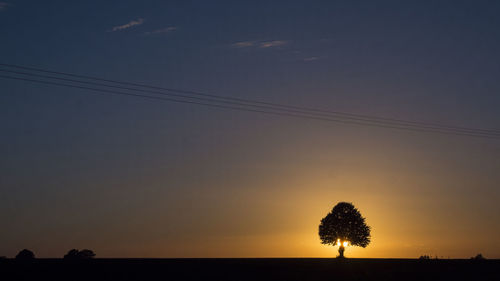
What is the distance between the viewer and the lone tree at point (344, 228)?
113750mm

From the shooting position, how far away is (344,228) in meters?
114
